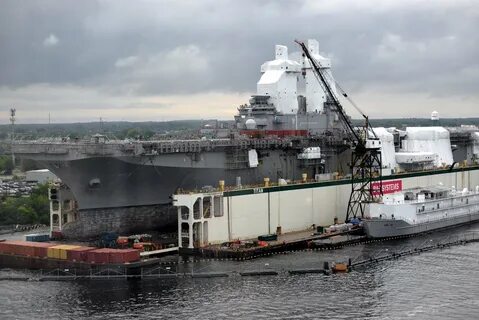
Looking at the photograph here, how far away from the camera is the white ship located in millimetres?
44956

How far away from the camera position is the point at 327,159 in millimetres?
52031

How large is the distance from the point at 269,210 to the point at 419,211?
10057mm

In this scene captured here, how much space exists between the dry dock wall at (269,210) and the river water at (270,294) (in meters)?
3.29

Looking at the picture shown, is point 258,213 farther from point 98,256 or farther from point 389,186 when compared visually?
point 389,186

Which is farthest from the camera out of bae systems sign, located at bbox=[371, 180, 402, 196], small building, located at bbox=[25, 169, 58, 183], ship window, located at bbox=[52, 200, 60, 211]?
small building, located at bbox=[25, 169, 58, 183]

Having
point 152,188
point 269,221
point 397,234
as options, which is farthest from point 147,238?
point 397,234

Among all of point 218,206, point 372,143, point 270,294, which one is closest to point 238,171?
point 218,206

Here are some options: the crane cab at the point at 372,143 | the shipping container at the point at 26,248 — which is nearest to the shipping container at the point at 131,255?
the shipping container at the point at 26,248

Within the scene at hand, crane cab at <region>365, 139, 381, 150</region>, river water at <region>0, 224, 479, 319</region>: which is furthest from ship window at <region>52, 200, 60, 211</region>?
crane cab at <region>365, 139, 381, 150</region>

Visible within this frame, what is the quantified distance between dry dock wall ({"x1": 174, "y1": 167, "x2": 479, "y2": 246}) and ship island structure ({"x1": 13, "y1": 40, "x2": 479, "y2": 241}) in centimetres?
6

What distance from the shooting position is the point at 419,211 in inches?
1870

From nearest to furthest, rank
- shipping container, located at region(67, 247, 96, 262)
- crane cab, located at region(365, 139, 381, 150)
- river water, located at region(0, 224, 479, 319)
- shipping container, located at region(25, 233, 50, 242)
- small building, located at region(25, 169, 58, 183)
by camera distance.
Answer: river water, located at region(0, 224, 479, 319)
shipping container, located at region(67, 247, 96, 262)
shipping container, located at region(25, 233, 50, 242)
crane cab, located at region(365, 139, 381, 150)
small building, located at region(25, 169, 58, 183)

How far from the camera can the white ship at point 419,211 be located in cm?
4496

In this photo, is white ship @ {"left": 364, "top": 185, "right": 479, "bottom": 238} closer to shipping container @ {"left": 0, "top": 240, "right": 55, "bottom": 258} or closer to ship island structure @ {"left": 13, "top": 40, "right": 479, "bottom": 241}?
ship island structure @ {"left": 13, "top": 40, "right": 479, "bottom": 241}
